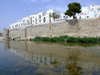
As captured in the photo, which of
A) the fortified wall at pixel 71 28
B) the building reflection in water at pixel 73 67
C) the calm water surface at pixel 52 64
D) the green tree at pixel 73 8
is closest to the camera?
the building reflection in water at pixel 73 67

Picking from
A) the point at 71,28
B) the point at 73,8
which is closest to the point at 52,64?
the point at 73,8

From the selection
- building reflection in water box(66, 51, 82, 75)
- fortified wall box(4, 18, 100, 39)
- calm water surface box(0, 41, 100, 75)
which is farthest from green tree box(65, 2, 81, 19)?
building reflection in water box(66, 51, 82, 75)

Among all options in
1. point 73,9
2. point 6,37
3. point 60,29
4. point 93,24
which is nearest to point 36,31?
point 60,29

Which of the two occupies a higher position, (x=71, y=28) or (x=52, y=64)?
(x=71, y=28)

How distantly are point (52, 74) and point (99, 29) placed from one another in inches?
525

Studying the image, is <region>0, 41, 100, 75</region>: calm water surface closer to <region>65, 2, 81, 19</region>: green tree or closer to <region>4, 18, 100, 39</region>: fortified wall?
<region>4, 18, 100, 39</region>: fortified wall

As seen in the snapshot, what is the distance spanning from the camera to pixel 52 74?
3.36 metres

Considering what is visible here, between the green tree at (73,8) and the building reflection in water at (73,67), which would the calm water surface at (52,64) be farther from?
the green tree at (73,8)

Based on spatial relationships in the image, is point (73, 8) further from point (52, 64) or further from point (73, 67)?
point (73, 67)

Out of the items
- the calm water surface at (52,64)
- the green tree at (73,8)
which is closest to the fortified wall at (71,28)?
the green tree at (73,8)

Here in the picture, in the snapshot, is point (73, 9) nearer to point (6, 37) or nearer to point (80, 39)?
point (80, 39)

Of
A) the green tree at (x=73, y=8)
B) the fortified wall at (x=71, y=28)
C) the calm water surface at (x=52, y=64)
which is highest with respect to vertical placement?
the green tree at (x=73, y=8)

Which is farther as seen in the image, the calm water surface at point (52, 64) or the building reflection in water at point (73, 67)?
the calm water surface at point (52, 64)

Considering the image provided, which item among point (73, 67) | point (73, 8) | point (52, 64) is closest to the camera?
point (73, 67)
